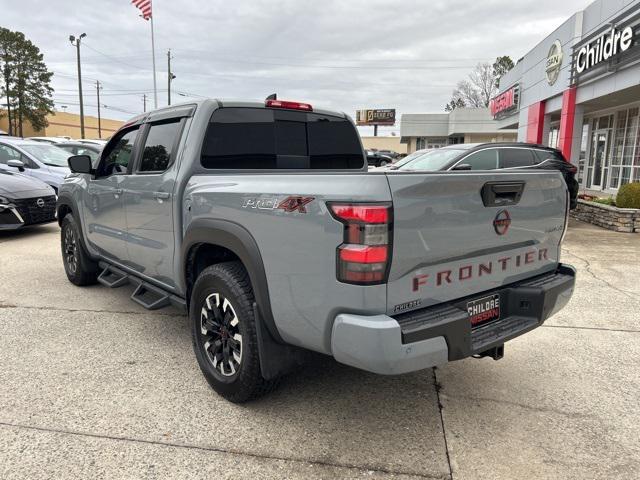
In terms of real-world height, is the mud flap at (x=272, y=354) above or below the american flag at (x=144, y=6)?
below

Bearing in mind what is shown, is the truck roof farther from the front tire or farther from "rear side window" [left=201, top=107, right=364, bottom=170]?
the front tire

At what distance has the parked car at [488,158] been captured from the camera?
9.12 metres

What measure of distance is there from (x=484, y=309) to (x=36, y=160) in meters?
12.4

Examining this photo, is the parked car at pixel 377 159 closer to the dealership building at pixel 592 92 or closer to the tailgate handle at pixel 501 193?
the tailgate handle at pixel 501 193

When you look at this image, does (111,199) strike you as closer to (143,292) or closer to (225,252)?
(143,292)

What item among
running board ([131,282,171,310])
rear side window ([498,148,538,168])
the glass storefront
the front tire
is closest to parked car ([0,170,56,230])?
running board ([131,282,171,310])

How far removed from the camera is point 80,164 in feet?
16.1

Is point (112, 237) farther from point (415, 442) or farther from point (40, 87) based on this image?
point (40, 87)

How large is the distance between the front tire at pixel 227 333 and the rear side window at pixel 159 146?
1.15 meters

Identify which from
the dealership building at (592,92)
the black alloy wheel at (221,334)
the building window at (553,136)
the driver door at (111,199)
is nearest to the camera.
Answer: the black alloy wheel at (221,334)

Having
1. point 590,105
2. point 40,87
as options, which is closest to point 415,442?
point 590,105

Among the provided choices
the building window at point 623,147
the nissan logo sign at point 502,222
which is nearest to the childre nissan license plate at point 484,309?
the nissan logo sign at point 502,222

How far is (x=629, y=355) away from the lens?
13.3 feet

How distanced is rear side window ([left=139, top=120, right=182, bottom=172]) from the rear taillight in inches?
78.6
